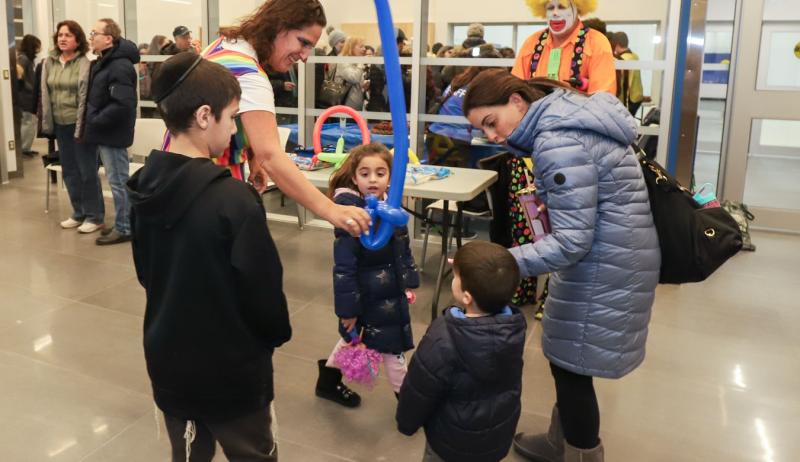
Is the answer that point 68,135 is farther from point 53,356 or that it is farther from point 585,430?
point 585,430

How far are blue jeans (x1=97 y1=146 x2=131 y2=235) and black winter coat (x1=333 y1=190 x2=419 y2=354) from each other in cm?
285

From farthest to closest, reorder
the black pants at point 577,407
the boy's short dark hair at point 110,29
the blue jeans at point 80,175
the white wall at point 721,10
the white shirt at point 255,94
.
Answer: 1. the white wall at point 721,10
2. the blue jeans at point 80,175
3. the boy's short dark hair at point 110,29
4. the black pants at point 577,407
5. the white shirt at point 255,94

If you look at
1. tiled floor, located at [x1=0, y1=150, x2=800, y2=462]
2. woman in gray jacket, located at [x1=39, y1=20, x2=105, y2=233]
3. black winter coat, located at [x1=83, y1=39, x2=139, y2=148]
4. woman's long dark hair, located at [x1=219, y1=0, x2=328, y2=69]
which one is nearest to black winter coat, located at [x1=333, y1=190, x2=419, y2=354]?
tiled floor, located at [x1=0, y1=150, x2=800, y2=462]

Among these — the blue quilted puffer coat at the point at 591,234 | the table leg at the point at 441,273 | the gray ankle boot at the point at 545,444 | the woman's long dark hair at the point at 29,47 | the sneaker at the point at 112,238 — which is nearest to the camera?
the blue quilted puffer coat at the point at 591,234

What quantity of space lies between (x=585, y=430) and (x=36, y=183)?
6154 mm

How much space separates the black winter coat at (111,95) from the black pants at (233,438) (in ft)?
11.2

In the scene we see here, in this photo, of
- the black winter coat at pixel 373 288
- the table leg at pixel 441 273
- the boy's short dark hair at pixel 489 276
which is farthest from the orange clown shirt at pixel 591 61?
the boy's short dark hair at pixel 489 276

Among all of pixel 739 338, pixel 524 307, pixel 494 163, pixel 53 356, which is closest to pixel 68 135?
pixel 53 356

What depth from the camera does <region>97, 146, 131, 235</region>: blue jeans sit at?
4664mm

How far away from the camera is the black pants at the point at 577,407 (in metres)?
1.87

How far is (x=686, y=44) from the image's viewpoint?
13.5ft

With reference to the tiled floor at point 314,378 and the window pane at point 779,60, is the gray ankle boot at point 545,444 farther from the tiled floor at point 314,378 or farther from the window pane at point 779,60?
the window pane at point 779,60

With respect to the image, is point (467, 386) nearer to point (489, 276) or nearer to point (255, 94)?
point (489, 276)

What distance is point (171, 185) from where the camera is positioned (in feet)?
4.25
